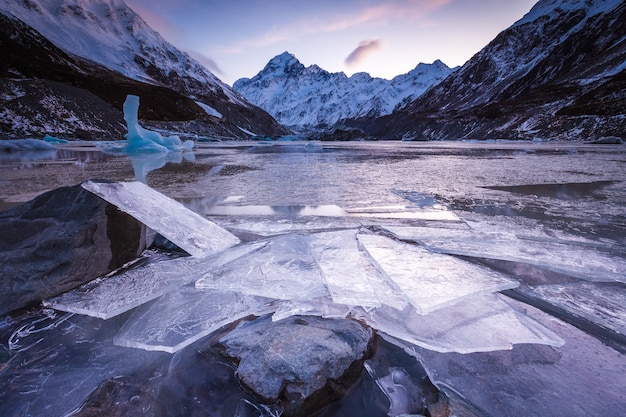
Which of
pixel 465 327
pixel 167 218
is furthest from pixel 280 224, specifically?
pixel 465 327

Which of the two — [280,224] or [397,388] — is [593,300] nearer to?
[397,388]

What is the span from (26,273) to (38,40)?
7715cm

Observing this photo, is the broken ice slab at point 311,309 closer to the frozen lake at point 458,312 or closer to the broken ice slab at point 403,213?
the frozen lake at point 458,312

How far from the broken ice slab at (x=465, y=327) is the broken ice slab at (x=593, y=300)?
39cm

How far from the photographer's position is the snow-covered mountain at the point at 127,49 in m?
70.6

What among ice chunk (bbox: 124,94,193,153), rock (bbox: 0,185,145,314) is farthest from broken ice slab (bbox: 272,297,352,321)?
ice chunk (bbox: 124,94,193,153)

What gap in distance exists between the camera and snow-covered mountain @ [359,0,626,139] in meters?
39.7

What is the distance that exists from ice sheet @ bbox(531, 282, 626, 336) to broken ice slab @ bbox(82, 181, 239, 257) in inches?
100

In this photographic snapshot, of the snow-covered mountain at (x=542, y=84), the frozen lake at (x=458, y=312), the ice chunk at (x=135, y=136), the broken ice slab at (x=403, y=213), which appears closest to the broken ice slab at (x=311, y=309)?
the frozen lake at (x=458, y=312)

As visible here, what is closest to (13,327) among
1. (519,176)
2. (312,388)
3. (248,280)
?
(248,280)

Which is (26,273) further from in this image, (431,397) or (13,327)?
(431,397)

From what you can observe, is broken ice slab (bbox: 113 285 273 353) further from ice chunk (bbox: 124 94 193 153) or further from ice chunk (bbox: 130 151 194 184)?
ice chunk (bbox: 124 94 193 153)

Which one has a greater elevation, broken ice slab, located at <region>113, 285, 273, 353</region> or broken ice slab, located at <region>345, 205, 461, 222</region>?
broken ice slab, located at <region>345, 205, 461, 222</region>

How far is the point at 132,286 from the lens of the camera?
2121mm
